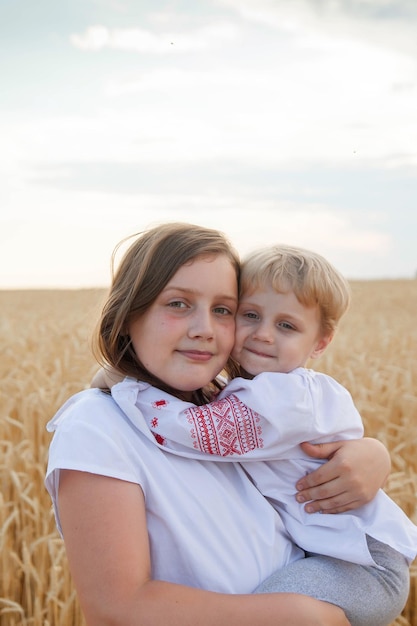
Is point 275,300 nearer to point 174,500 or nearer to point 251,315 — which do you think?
point 251,315

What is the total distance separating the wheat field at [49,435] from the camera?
2854 mm

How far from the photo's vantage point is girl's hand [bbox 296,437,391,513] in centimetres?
184

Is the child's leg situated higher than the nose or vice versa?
the nose

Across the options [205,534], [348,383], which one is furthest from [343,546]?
[348,383]

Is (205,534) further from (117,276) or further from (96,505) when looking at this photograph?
(117,276)

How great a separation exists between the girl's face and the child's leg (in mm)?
484

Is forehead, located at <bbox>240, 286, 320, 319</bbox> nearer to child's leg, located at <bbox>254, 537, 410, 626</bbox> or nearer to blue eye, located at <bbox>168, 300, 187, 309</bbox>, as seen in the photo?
blue eye, located at <bbox>168, 300, 187, 309</bbox>

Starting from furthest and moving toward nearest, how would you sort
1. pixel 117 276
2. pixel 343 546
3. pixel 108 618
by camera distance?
pixel 117 276, pixel 343 546, pixel 108 618

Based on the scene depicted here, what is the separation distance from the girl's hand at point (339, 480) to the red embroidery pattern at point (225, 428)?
0.57 ft

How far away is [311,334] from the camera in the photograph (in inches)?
80.8

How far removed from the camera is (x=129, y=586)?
1.53 m

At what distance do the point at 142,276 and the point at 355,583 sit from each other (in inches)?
34.5

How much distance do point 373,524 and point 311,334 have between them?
518mm

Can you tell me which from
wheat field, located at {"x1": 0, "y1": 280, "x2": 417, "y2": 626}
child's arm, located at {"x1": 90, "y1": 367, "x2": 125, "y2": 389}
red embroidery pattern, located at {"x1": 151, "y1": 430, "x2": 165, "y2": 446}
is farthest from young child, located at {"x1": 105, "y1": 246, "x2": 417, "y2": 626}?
wheat field, located at {"x1": 0, "y1": 280, "x2": 417, "y2": 626}
